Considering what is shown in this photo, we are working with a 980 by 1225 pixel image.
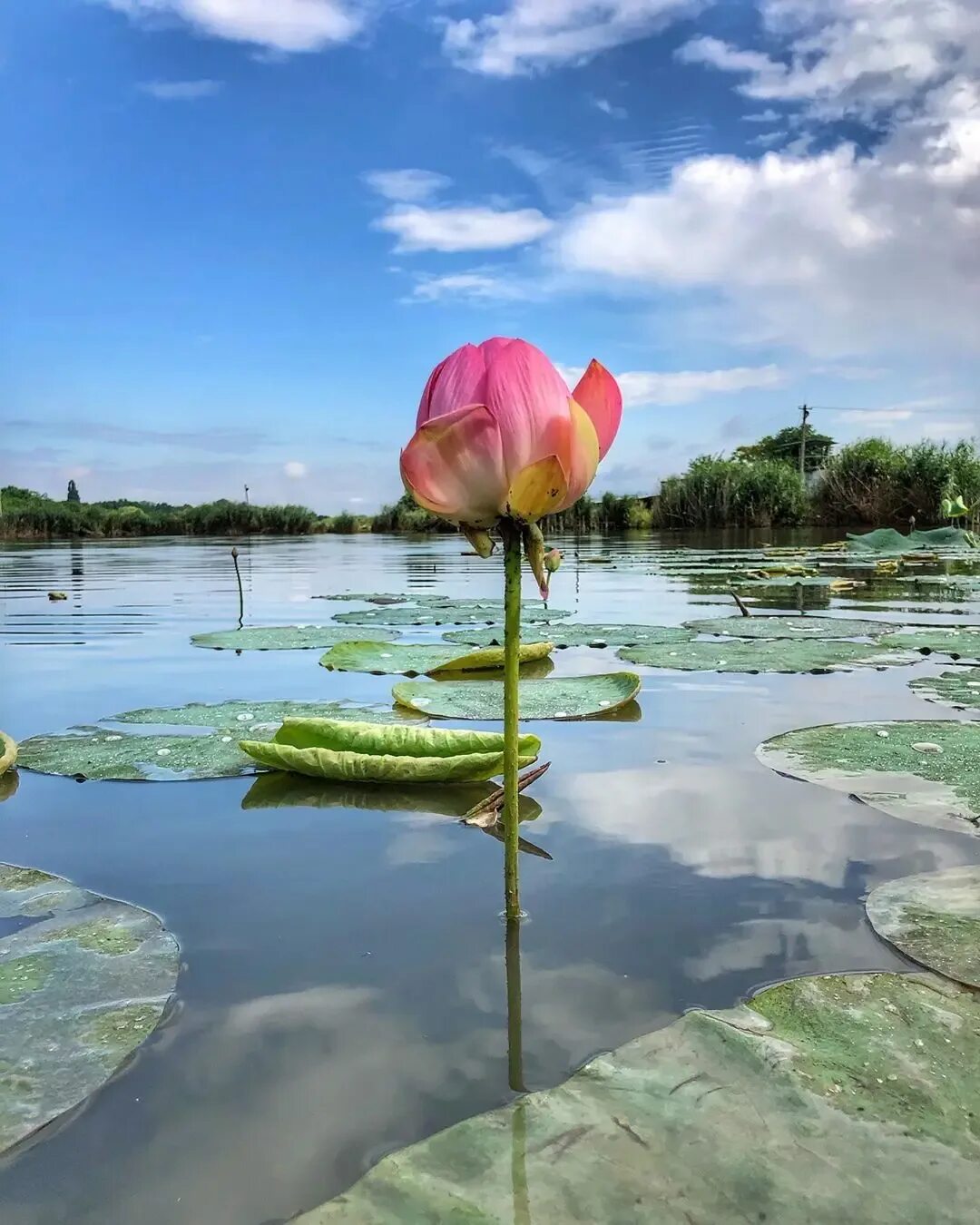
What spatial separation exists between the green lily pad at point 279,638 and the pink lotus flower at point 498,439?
2.98 metres

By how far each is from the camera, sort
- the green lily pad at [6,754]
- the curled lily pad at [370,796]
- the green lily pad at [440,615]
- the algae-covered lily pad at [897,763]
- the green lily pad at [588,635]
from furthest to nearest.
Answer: the green lily pad at [440,615]
the green lily pad at [588,635]
the green lily pad at [6,754]
the curled lily pad at [370,796]
the algae-covered lily pad at [897,763]

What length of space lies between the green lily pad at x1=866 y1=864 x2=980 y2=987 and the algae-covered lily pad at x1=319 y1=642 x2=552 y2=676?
A: 1927mm

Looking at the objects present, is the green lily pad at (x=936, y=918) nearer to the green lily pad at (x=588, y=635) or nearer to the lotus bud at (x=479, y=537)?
the lotus bud at (x=479, y=537)

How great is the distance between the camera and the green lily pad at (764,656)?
327 cm

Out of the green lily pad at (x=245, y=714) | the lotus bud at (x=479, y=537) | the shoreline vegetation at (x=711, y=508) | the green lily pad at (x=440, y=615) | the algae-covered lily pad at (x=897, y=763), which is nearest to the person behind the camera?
the lotus bud at (x=479, y=537)

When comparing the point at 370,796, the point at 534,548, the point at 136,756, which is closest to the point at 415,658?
the point at 136,756

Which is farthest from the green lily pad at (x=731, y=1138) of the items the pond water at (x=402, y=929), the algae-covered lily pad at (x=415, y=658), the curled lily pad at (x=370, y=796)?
the algae-covered lily pad at (x=415, y=658)

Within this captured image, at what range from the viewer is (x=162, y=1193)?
765 mm

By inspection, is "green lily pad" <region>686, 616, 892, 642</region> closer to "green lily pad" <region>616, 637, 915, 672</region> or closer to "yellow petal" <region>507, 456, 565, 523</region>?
"green lily pad" <region>616, 637, 915, 672</region>

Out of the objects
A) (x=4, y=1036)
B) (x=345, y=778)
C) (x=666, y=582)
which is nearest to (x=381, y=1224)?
(x=4, y=1036)

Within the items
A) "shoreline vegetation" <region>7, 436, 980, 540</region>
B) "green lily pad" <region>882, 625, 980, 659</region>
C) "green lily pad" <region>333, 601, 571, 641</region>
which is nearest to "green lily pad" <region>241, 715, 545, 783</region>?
"green lily pad" <region>882, 625, 980, 659</region>

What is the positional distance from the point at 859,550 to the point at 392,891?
12150mm

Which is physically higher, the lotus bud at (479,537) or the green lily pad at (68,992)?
the lotus bud at (479,537)

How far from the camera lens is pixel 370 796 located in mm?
1895
